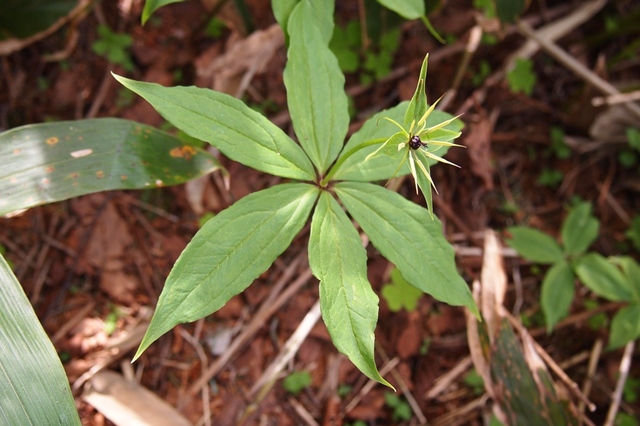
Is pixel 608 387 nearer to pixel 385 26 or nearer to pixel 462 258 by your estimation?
pixel 462 258

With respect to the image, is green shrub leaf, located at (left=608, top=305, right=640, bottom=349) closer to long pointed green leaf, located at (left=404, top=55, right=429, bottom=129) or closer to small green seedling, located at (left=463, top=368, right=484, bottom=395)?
A: small green seedling, located at (left=463, top=368, right=484, bottom=395)

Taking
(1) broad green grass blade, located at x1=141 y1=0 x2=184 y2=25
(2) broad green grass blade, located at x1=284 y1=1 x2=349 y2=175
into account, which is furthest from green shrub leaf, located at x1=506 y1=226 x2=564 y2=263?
(1) broad green grass blade, located at x1=141 y1=0 x2=184 y2=25

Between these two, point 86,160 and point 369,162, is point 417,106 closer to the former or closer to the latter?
point 369,162

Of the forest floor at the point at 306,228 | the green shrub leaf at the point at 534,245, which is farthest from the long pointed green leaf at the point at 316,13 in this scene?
the green shrub leaf at the point at 534,245

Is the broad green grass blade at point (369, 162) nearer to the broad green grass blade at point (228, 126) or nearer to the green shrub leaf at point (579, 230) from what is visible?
the broad green grass blade at point (228, 126)

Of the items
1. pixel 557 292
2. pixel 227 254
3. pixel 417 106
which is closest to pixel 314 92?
pixel 417 106

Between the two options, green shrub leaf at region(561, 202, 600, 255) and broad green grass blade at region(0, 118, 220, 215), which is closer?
broad green grass blade at region(0, 118, 220, 215)
